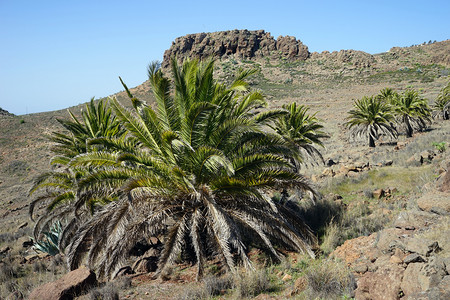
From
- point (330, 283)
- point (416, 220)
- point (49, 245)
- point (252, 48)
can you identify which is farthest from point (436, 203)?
point (252, 48)

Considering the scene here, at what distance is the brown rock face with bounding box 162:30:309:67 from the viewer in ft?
283

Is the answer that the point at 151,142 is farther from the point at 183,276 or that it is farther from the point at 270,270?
the point at 270,270

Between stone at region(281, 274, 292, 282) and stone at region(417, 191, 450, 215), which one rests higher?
stone at region(417, 191, 450, 215)

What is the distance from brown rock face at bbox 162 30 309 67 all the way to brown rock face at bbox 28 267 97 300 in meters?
83.9

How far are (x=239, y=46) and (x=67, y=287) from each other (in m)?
88.8

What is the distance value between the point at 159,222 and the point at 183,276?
132 centimetres

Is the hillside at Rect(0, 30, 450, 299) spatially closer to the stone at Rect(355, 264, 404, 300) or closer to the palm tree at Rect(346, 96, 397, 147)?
the stone at Rect(355, 264, 404, 300)

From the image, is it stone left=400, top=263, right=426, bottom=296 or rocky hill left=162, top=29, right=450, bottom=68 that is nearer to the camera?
stone left=400, top=263, right=426, bottom=296

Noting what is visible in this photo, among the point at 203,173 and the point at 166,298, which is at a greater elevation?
the point at 203,173

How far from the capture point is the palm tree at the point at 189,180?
627 centimetres

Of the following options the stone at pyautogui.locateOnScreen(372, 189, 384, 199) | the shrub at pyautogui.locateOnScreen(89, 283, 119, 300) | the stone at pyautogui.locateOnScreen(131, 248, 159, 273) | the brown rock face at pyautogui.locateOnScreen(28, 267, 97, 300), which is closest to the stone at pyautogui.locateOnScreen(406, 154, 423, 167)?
the stone at pyautogui.locateOnScreen(372, 189, 384, 199)

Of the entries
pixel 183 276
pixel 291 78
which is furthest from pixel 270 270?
pixel 291 78

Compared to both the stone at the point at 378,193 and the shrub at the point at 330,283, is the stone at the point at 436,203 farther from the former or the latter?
the stone at the point at 378,193

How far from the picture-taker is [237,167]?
22.0ft
